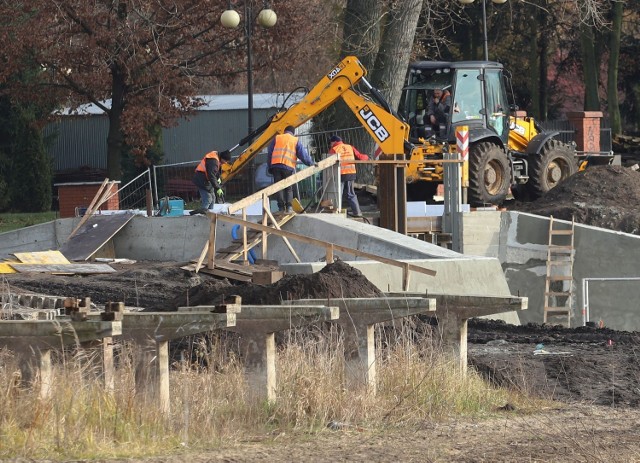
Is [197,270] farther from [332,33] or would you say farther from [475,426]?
[332,33]

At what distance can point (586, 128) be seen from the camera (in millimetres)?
36656

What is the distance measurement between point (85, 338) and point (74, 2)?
2283cm

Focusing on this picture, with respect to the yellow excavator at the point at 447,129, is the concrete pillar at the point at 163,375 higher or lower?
lower

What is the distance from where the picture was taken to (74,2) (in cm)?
3034

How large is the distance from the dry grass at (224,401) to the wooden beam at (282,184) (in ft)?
26.3

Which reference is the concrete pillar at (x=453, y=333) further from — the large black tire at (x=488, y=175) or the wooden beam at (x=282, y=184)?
the large black tire at (x=488, y=175)

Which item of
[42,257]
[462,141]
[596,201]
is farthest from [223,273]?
[596,201]

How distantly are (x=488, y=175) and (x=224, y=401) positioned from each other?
17407mm

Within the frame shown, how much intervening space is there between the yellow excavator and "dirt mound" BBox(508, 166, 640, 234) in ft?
3.01

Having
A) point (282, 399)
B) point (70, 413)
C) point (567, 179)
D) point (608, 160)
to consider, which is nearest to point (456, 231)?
point (567, 179)

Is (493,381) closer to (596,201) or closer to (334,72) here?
(334,72)

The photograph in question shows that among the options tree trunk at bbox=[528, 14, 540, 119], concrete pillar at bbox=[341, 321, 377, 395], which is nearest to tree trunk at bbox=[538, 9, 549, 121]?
tree trunk at bbox=[528, 14, 540, 119]

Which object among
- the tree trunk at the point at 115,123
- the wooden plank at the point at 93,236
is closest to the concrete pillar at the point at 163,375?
the wooden plank at the point at 93,236

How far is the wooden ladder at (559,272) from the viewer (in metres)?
23.8
